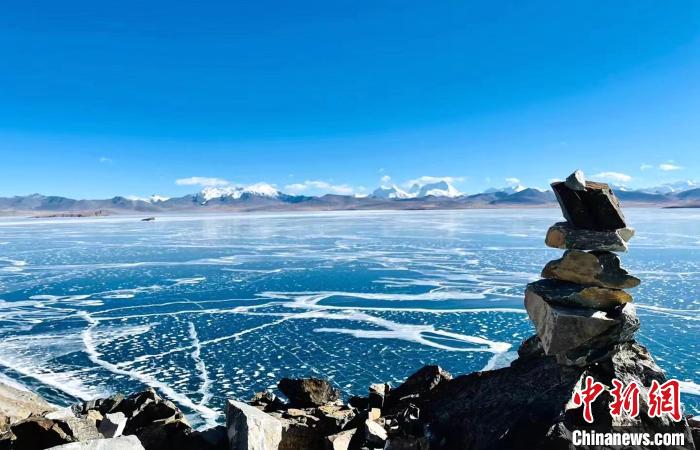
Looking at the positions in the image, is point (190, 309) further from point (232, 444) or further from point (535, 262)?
point (535, 262)

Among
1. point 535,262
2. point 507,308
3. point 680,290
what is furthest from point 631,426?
point 535,262

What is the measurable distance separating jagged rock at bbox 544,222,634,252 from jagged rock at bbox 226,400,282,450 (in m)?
4.54

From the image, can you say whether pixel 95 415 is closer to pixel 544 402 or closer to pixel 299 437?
pixel 299 437

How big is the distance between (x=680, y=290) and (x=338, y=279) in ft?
51.3

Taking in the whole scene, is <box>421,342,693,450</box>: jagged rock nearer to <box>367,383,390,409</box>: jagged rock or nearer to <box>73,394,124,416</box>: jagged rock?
<box>367,383,390,409</box>: jagged rock

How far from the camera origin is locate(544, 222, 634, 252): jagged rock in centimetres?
655

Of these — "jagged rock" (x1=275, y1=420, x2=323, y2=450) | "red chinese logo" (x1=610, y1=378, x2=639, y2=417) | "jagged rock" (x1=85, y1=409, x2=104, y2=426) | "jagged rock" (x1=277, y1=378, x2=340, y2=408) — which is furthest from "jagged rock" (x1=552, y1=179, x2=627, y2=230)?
"jagged rock" (x1=85, y1=409, x2=104, y2=426)

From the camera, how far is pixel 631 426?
5637 mm

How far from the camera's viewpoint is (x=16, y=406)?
824cm

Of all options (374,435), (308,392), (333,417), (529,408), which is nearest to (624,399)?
(529,408)

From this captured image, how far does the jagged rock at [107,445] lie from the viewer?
5.30 m

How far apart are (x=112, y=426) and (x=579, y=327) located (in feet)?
21.6

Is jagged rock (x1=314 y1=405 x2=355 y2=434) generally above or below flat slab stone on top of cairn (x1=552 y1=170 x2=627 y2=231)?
below

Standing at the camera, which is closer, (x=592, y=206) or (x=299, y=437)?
(x=299, y=437)
